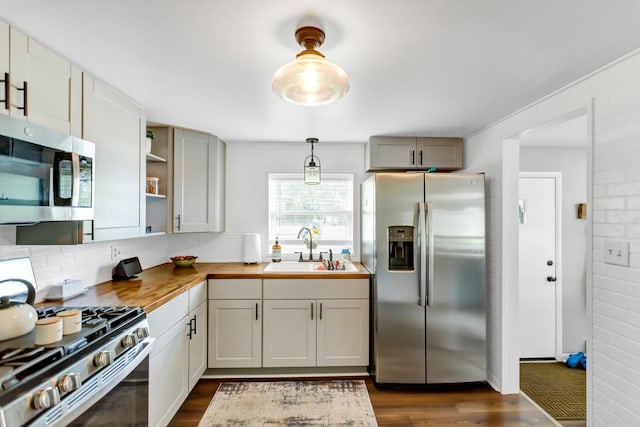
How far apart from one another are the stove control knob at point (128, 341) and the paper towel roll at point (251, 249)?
1.83 metres

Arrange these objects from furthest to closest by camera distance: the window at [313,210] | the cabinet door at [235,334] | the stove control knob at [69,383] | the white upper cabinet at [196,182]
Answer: the window at [313,210] < the white upper cabinet at [196,182] < the cabinet door at [235,334] < the stove control knob at [69,383]

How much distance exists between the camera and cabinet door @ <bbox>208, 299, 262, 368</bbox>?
2.85 m

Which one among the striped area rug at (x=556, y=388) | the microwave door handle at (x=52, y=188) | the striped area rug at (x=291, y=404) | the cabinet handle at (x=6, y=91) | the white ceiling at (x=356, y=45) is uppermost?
the white ceiling at (x=356, y=45)

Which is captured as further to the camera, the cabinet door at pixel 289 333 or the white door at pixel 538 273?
the white door at pixel 538 273

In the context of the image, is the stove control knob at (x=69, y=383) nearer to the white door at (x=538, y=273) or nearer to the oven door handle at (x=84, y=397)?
the oven door handle at (x=84, y=397)

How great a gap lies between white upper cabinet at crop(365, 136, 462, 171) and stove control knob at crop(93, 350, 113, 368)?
2569mm

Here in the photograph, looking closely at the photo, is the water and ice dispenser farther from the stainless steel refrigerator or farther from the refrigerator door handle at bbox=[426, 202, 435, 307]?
the refrigerator door handle at bbox=[426, 202, 435, 307]

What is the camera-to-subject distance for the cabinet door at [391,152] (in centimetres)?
321

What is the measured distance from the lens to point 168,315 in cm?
211

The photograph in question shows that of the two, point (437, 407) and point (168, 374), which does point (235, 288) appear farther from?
point (437, 407)

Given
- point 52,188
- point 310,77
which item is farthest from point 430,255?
point 52,188

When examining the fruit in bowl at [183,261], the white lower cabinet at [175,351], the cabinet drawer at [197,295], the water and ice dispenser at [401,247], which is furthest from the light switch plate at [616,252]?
the fruit in bowl at [183,261]

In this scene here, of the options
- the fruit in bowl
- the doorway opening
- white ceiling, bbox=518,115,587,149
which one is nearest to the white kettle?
the fruit in bowl

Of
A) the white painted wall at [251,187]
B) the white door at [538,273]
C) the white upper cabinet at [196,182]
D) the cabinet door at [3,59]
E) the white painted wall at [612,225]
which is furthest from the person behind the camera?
the white painted wall at [251,187]
